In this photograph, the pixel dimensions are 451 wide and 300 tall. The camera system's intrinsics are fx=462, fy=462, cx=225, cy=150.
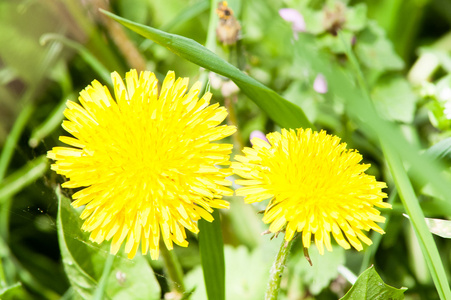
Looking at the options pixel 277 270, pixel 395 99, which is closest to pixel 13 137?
pixel 277 270

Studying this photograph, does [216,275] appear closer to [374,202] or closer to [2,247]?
[374,202]

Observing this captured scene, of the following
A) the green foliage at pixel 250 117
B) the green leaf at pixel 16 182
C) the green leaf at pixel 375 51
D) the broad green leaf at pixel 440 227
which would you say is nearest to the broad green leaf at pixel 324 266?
the green foliage at pixel 250 117

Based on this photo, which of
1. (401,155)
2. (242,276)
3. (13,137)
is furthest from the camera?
(13,137)

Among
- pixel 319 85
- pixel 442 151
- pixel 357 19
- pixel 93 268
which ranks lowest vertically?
pixel 93 268

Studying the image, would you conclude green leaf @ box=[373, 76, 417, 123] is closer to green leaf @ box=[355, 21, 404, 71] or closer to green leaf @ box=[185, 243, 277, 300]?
green leaf @ box=[355, 21, 404, 71]

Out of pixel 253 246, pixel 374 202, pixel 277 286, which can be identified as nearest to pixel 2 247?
pixel 253 246

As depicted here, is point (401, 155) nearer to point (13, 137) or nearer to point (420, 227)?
point (420, 227)
